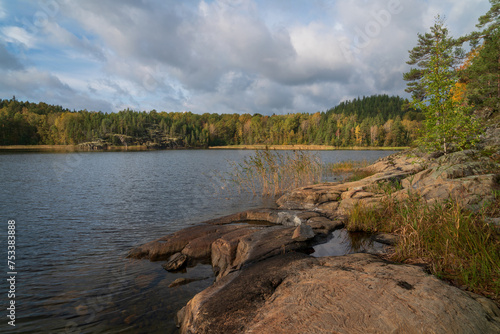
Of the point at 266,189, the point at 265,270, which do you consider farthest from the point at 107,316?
the point at 266,189

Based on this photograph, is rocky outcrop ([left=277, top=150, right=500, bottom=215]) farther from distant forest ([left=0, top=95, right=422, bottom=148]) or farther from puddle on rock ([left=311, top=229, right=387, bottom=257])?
distant forest ([left=0, top=95, right=422, bottom=148])

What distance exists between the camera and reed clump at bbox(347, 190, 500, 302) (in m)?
4.22

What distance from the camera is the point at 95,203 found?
51.7 ft

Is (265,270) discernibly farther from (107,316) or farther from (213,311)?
(107,316)

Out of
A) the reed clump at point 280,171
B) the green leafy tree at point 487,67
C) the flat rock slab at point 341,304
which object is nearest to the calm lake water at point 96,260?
the flat rock slab at point 341,304

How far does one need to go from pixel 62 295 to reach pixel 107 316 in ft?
5.71

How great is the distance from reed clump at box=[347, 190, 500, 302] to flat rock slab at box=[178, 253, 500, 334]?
50 cm

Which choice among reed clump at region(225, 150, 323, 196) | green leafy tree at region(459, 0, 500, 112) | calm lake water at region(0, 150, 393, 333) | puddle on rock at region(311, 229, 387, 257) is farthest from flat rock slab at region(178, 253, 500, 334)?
green leafy tree at region(459, 0, 500, 112)

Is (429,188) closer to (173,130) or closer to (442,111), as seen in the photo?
(442,111)

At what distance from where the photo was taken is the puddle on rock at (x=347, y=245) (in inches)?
287

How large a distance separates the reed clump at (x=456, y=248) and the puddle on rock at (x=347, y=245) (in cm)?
117

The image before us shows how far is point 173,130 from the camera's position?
490 feet

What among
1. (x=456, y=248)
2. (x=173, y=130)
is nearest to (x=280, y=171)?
(x=456, y=248)

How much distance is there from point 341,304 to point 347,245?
14.9ft
